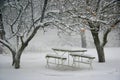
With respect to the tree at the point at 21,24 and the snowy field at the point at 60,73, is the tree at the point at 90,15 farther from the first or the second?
the snowy field at the point at 60,73

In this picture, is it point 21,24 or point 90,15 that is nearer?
point 90,15

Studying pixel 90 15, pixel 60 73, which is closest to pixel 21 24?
pixel 60 73

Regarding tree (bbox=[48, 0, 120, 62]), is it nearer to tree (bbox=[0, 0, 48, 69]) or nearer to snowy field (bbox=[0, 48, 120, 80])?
tree (bbox=[0, 0, 48, 69])

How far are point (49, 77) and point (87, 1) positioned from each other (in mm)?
4726

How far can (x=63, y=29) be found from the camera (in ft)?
35.5

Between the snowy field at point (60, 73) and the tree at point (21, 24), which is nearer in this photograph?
the snowy field at point (60, 73)

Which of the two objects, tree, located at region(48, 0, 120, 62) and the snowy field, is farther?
tree, located at region(48, 0, 120, 62)

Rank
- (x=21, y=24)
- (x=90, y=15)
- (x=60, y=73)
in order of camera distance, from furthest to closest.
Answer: (x=21, y=24) → (x=90, y=15) → (x=60, y=73)

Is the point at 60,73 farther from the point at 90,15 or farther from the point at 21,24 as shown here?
the point at 21,24

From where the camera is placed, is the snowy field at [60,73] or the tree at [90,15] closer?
the snowy field at [60,73]

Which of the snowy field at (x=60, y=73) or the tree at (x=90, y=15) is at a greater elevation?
the tree at (x=90, y=15)

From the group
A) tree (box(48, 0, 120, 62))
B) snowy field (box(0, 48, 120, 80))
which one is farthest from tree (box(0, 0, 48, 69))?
tree (box(48, 0, 120, 62))

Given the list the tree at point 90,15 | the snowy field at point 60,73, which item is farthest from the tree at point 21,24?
the tree at point 90,15

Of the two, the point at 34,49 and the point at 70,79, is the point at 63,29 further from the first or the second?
the point at 34,49
